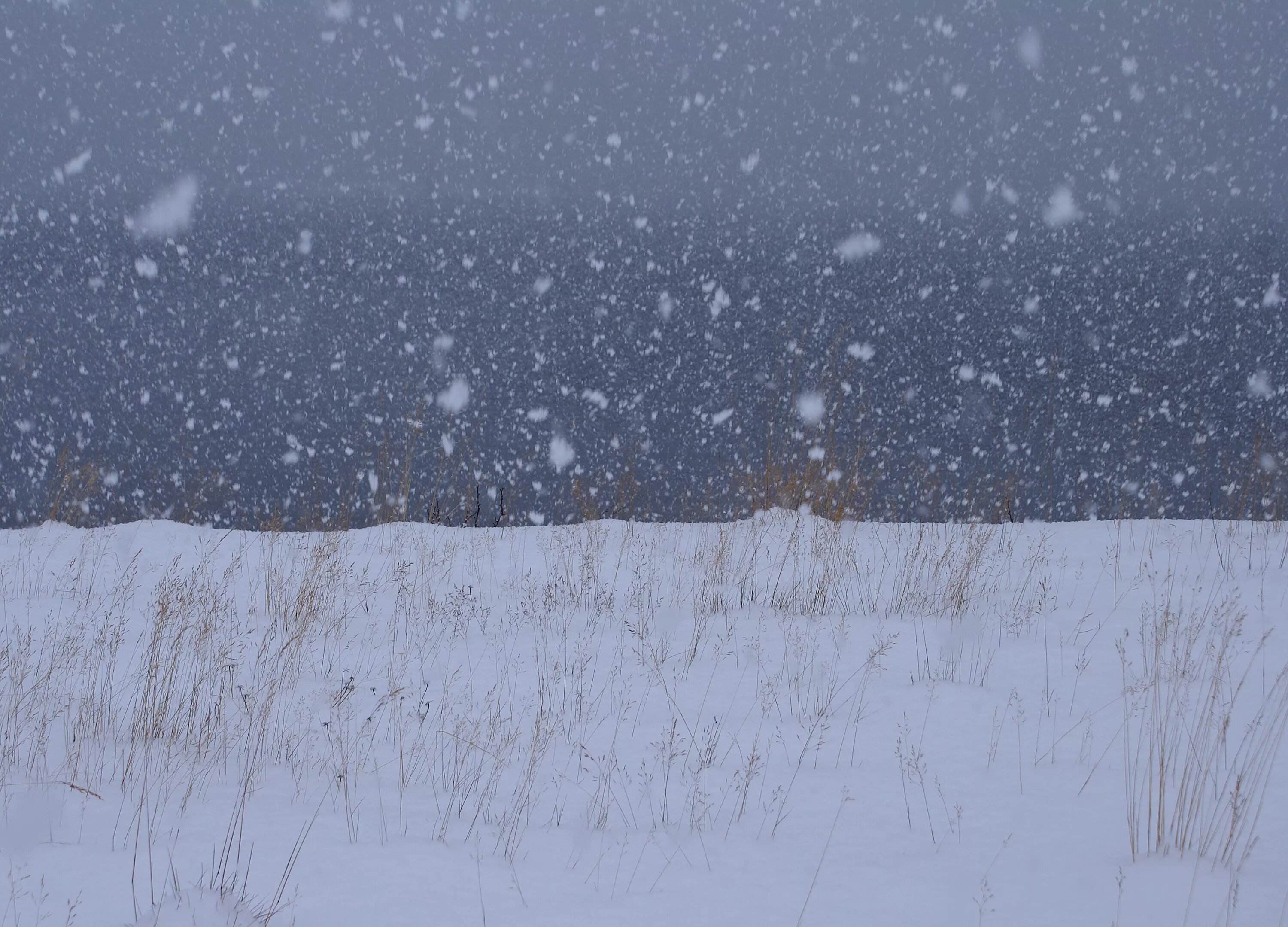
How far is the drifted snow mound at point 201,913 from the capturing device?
140 cm

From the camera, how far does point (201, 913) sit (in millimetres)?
1437

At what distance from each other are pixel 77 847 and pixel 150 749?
2.16ft

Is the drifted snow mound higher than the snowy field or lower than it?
lower

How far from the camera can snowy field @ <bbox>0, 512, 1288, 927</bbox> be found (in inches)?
62.8

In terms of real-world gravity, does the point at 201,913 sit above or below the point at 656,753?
below

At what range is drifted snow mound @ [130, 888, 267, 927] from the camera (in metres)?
1.40

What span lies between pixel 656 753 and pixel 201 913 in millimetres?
1348

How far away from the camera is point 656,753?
2.46 metres

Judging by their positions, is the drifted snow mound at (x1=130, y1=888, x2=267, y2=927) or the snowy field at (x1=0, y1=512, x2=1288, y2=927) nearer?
the drifted snow mound at (x1=130, y1=888, x2=267, y2=927)

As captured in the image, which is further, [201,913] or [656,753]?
[656,753]

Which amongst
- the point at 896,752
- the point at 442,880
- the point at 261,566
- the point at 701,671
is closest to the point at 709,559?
the point at 701,671

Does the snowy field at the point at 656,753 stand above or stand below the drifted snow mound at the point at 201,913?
above

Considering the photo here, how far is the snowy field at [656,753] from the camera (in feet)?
5.24

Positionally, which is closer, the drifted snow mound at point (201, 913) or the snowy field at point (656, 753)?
the drifted snow mound at point (201, 913)
